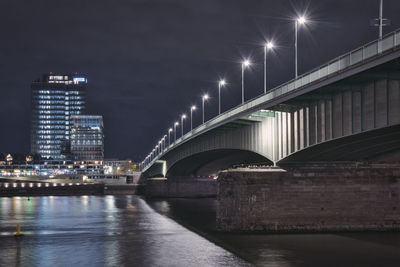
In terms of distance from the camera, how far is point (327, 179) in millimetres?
36750

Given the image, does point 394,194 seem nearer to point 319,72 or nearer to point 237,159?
point 319,72

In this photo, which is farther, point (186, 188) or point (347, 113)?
point (186, 188)

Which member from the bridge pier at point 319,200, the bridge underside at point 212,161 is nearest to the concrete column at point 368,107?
the bridge pier at point 319,200

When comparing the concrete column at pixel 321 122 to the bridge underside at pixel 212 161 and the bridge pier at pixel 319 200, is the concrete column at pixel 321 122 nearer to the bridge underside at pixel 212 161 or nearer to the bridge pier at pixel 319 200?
the bridge pier at pixel 319 200

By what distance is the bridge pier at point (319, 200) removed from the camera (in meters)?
36.3

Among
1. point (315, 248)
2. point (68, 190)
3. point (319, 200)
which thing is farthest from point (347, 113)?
point (68, 190)

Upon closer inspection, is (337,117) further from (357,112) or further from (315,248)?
(315,248)

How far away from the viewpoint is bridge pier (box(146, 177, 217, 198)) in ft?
320

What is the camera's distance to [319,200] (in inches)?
1437

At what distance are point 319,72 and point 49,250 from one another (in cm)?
2104

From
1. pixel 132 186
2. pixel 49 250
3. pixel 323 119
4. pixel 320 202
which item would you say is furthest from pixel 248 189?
pixel 132 186

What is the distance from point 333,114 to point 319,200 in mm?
5973

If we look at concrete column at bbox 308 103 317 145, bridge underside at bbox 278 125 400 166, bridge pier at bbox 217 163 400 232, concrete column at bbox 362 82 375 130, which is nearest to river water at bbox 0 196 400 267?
bridge pier at bbox 217 163 400 232

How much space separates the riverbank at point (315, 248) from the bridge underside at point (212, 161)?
30411mm
